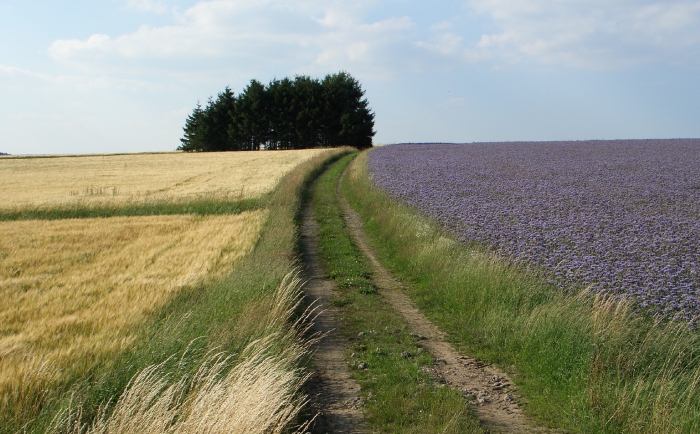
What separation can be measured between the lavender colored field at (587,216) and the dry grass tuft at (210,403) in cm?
471

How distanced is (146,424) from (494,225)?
966cm

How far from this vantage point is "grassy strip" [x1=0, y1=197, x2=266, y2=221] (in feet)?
73.7

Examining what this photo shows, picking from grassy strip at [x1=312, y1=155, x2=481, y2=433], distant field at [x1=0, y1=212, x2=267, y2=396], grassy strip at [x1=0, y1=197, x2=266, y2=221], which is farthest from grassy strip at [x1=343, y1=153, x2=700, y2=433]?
grassy strip at [x1=0, y1=197, x2=266, y2=221]

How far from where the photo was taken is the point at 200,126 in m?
80.8

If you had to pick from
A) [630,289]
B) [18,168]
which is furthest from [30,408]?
[18,168]

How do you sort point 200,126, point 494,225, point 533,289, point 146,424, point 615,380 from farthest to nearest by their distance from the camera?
point 200,126 < point 494,225 < point 533,289 < point 615,380 < point 146,424

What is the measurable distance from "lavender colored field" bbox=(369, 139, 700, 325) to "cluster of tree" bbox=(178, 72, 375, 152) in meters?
47.1

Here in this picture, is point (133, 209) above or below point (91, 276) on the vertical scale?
above

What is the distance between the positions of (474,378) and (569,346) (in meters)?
1.10

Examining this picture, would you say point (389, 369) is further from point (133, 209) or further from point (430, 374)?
point (133, 209)

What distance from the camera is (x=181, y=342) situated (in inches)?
219

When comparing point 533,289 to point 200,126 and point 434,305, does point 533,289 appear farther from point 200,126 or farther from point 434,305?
point 200,126

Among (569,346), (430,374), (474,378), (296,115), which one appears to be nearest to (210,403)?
(430,374)

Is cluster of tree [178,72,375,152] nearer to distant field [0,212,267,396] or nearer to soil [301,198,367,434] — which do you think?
distant field [0,212,267,396]
